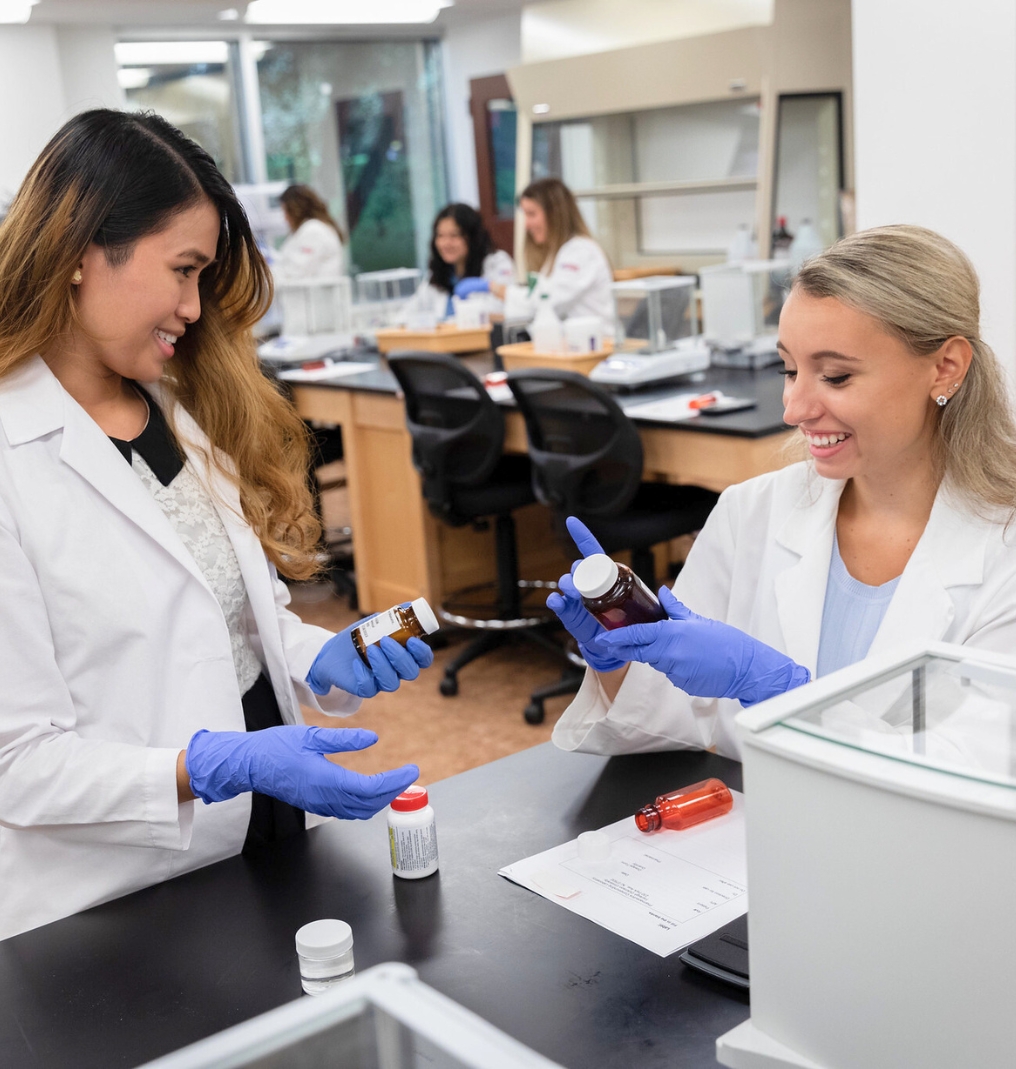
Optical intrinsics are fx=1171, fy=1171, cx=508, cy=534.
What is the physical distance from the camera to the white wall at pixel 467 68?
767cm

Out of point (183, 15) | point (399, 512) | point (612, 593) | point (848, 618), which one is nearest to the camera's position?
point (612, 593)

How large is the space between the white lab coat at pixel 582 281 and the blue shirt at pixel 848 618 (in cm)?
367

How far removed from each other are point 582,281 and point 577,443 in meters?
2.08

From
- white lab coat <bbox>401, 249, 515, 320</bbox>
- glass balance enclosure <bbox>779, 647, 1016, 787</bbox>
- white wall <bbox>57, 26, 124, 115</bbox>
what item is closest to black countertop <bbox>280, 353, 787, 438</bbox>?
white lab coat <bbox>401, 249, 515, 320</bbox>

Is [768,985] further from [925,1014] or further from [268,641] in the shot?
[268,641]

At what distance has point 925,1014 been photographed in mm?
740

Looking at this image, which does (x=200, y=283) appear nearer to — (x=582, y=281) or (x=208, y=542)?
(x=208, y=542)

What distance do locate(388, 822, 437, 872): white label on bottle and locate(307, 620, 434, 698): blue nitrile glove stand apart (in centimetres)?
20

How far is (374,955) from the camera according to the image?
107 centimetres

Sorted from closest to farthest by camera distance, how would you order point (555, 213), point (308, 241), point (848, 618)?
point (848, 618) < point (555, 213) < point (308, 241)

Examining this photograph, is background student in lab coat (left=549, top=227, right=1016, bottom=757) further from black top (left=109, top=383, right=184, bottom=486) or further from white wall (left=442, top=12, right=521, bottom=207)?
white wall (left=442, top=12, right=521, bottom=207)

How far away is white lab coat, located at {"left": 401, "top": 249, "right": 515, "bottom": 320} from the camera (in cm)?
523

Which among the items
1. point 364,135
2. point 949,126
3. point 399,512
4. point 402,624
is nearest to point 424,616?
point 402,624

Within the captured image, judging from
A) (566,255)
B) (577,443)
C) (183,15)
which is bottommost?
(577,443)
